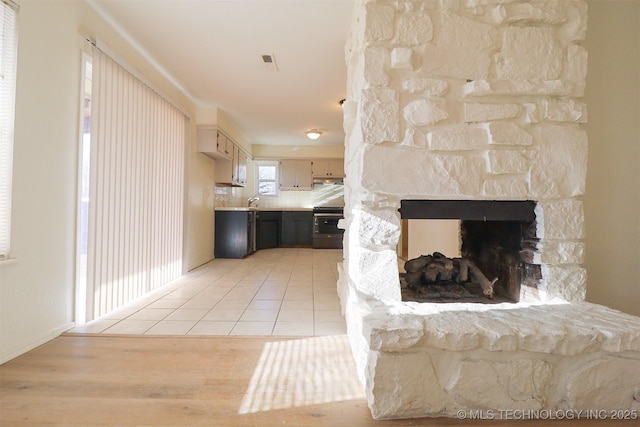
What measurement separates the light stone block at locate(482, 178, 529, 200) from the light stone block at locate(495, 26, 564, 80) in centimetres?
57

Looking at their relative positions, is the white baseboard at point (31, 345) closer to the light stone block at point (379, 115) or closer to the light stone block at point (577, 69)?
the light stone block at point (379, 115)

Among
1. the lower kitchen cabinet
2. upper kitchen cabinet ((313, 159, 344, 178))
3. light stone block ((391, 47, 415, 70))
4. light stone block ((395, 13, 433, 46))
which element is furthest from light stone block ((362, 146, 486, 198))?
upper kitchen cabinet ((313, 159, 344, 178))

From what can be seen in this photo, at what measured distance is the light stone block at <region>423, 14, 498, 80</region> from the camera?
1537mm

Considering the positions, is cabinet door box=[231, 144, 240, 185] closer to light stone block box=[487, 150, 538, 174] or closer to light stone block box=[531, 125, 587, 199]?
light stone block box=[487, 150, 538, 174]

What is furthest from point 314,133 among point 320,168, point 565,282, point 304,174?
point 565,282

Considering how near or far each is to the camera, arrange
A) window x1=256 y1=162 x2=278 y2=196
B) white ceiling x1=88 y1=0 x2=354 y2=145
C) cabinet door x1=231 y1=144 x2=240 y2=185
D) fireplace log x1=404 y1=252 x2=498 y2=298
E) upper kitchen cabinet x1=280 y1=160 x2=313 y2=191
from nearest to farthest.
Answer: fireplace log x1=404 y1=252 x2=498 y2=298 → white ceiling x1=88 y1=0 x2=354 y2=145 → cabinet door x1=231 y1=144 x2=240 y2=185 → upper kitchen cabinet x1=280 y1=160 x2=313 y2=191 → window x1=256 y1=162 x2=278 y2=196

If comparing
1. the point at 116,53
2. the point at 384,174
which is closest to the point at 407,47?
the point at 384,174

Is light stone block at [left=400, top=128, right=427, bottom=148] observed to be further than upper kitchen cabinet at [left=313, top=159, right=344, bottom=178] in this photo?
No

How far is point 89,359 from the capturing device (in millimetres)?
1557

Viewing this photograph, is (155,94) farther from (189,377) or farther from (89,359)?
(189,377)

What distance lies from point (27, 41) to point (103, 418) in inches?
79.4

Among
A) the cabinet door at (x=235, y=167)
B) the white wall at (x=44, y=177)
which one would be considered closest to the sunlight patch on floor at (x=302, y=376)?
the white wall at (x=44, y=177)

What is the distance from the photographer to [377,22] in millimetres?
1503

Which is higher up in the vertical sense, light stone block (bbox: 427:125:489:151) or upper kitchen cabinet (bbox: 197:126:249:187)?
upper kitchen cabinet (bbox: 197:126:249:187)
